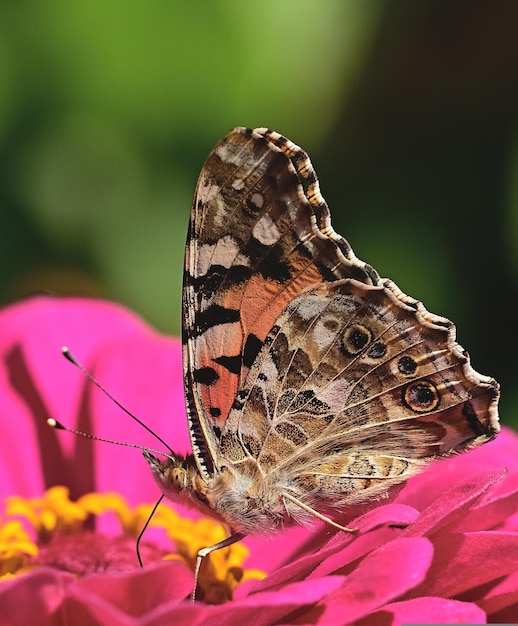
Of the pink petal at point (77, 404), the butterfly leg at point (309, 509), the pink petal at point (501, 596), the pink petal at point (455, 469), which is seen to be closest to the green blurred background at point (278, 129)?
the pink petal at point (77, 404)

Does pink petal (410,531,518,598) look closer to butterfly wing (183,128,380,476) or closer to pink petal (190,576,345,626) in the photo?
pink petal (190,576,345,626)

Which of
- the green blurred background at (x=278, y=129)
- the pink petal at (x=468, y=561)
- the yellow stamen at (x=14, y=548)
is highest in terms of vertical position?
the green blurred background at (x=278, y=129)

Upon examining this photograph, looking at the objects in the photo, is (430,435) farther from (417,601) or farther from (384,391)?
(417,601)

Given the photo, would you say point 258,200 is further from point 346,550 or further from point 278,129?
point 278,129

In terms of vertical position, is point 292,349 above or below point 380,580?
above

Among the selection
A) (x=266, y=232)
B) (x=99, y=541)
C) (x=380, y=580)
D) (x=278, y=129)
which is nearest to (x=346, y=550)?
(x=380, y=580)

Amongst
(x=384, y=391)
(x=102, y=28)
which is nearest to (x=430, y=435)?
(x=384, y=391)

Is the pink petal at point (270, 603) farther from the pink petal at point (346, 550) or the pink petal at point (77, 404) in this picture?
the pink petal at point (77, 404)
